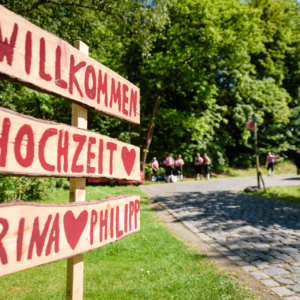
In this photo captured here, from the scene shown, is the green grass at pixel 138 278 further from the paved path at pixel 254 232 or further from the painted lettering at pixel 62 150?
the painted lettering at pixel 62 150

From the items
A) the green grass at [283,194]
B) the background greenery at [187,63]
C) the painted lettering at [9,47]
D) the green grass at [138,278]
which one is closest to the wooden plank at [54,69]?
the painted lettering at [9,47]

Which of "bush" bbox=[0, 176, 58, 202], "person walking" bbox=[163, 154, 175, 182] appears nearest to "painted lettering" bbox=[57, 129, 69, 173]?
"bush" bbox=[0, 176, 58, 202]

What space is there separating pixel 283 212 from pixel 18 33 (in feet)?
25.3

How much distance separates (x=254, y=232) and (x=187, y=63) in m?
15.5

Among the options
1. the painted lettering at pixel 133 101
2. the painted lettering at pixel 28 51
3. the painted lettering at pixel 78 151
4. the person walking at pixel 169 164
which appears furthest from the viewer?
the person walking at pixel 169 164

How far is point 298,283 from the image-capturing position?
3.16m

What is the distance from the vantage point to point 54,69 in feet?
5.89

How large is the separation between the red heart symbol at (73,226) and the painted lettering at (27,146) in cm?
46

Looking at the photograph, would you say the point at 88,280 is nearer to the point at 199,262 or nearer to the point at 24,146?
the point at 199,262

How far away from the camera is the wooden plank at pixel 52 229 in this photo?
1.44 meters

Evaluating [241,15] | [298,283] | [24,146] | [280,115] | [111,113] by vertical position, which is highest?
[241,15]

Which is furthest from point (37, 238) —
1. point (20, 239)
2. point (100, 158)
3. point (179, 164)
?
point (179, 164)

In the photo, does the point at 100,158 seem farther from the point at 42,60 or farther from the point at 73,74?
the point at 42,60

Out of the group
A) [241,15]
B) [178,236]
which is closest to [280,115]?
[241,15]
